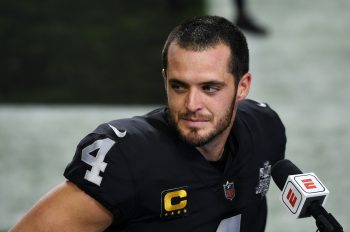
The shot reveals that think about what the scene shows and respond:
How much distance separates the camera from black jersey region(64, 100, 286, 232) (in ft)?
5.56

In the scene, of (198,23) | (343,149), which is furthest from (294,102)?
(198,23)

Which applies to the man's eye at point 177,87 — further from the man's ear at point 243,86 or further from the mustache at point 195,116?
the man's ear at point 243,86

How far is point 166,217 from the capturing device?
1.80 meters

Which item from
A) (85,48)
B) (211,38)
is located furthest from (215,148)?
(85,48)

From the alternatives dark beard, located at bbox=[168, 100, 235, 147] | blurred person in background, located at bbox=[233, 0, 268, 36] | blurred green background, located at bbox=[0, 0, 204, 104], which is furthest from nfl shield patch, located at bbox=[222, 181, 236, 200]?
blurred person in background, located at bbox=[233, 0, 268, 36]

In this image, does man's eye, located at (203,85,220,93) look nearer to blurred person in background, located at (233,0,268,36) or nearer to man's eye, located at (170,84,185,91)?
man's eye, located at (170,84,185,91)

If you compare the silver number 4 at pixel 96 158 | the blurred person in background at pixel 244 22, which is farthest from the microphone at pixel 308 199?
the blurred person in background at pixel 244 22

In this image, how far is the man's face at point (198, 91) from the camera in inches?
67.6

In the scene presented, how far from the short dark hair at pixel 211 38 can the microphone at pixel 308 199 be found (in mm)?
356

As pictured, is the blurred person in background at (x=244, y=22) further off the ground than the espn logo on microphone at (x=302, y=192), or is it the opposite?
the espn logo on microphone at (x=302, y=192)

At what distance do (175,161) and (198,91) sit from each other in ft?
0.76

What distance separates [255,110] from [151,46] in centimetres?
368

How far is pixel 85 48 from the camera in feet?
19.0

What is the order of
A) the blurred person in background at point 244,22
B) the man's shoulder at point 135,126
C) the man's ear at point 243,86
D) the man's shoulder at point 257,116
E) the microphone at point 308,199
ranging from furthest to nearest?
the blurred person in background at point 244,22 < the man's shoulder at point 257,116 < the man's ear at point 243,86 < the man's shoulder at point 135,126 < the microphone at point 308,199
